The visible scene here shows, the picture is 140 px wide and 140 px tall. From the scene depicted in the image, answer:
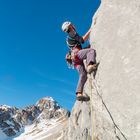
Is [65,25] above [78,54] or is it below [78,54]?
above

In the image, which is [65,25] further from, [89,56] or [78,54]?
[89,56]

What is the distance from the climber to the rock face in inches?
13.9

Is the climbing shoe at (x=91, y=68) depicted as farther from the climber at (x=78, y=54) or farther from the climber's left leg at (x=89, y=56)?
the climber at (x=78, y=54)

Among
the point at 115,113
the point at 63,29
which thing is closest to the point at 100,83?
the point at 115,113

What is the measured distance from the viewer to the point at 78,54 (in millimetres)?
12859

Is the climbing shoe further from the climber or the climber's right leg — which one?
the climber's right leg

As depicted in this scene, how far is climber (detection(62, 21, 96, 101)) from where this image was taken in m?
12.3

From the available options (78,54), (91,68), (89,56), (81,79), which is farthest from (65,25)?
(91,68)

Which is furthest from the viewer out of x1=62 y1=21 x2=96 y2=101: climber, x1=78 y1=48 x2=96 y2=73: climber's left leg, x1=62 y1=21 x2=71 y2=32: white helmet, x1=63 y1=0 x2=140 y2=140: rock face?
x1=62 y1=21 x2=71 y2=32: white helmet

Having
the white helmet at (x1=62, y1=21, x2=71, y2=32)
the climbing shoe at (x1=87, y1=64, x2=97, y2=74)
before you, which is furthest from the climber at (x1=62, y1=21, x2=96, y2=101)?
the climbing shoe at (x1=87, y1=64, x2=97, y2=74)

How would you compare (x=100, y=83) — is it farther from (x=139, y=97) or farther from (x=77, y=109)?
(x=77, y=109)

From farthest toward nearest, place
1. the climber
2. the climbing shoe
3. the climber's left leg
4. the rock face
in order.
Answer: the climber, the climber's left leg, the climbing shoe, the rock face

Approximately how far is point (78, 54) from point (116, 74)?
2.80 meters

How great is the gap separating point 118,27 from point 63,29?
2.94 meters
